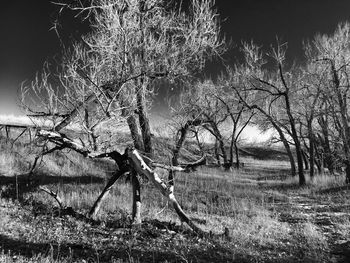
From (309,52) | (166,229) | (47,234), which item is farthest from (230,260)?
(309,52)

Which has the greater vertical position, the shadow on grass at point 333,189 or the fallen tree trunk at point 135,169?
the fallen tree trunk at point 135,169

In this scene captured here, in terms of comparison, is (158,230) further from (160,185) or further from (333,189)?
(333,189)

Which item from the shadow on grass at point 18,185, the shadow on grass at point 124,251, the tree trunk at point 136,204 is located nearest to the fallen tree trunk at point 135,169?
the tree trunk at point 136,204

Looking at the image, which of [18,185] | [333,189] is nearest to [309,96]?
[333,189]

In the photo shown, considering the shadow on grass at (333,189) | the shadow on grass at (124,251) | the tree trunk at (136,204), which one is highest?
the tree trunk at (136,204)

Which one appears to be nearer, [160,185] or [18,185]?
[160,185]

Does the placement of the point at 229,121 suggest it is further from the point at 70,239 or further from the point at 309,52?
the point at 70,239

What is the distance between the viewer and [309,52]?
17766 millimetres

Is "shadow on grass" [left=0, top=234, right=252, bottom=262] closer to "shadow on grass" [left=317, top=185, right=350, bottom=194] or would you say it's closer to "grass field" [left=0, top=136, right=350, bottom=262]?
"grass field" [left=0, top=136, right=350, bottom=262]

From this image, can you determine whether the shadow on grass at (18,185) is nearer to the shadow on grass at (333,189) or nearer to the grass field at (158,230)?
the grass field at (158,230)

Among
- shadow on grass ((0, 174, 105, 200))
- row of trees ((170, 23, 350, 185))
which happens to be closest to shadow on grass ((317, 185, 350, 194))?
row of trees ((170, 23, 350, 185))

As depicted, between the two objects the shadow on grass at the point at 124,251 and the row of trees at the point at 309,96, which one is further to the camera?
the row of trees at the point at 309,96

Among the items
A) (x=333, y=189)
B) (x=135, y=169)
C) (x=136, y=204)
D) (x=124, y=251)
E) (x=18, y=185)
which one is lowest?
(x=333, y=189)

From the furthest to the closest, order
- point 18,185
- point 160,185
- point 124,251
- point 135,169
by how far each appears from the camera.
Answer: point 18,185 < point 135,169 < point 160,185 < point 124,251
